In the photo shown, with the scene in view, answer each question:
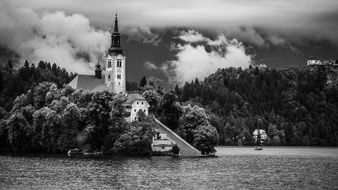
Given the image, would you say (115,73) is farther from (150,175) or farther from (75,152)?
(150,175)

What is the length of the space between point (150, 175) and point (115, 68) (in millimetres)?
74730

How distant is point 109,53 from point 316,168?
225 feet

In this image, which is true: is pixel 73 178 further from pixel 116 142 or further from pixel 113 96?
pixel 113 96

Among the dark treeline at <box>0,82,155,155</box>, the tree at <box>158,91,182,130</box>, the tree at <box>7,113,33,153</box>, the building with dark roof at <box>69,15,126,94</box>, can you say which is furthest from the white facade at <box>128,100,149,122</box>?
the tree at <box>7,113,33,153</box>

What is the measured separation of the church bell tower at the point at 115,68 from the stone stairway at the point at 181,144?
1074 inches

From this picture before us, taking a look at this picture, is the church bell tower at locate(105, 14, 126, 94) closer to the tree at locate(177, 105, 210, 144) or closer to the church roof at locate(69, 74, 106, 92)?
the church roof at locate(69, 74, 106, 92)

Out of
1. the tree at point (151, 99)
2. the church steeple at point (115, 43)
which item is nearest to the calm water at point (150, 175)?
the tree at point (151, 99)

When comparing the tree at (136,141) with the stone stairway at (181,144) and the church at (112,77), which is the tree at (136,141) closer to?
the stone stairway at (181,144)

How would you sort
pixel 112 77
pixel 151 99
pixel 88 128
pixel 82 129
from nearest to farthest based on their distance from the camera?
1. pixel 88 128
2. pixel 82 129
3. pixel 151 99
4. pixel 112 77

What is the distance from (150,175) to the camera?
79.0 m

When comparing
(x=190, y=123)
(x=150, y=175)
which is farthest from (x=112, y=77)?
(x=150, y=175)

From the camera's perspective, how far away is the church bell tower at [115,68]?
150750 mm

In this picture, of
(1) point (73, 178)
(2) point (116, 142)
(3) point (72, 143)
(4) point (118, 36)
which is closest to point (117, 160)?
(2) point (116, 142)

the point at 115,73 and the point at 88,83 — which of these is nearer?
the point at 115,73
